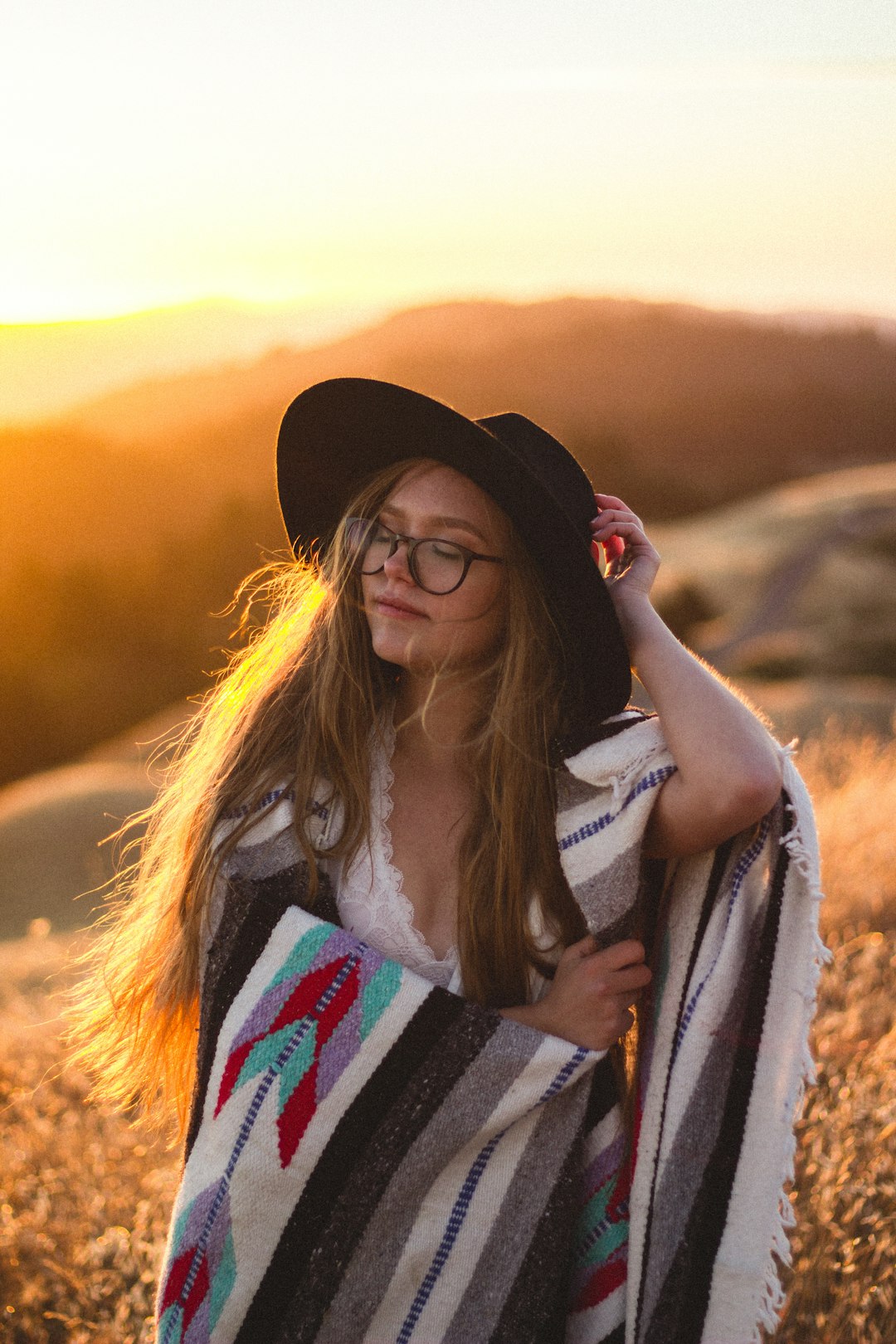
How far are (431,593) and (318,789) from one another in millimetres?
444

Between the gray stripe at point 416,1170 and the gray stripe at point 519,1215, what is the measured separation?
0.13m

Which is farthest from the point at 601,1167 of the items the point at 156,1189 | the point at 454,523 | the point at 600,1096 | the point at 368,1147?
the point at 156,1189

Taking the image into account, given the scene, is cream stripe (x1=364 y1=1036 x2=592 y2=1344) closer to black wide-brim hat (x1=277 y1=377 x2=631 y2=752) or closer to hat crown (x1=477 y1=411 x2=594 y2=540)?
black wide-brim hat (x1=277 y1=377 x2=631 y2=752)

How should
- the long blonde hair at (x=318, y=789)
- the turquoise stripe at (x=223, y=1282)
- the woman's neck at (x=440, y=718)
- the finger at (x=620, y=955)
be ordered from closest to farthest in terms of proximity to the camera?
1. the turquoise stripe at (x=223, y=1282)
2. the finger at (x=620, y=955)
3. the long blonde hair at (x=318, y=789)
4. the woman's neck at (x=440, y=718)

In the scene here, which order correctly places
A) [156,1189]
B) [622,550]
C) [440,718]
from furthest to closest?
[156,1189] → [440,718] → [622,550]

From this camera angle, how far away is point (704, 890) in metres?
2.15

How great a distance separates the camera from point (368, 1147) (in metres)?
1.96

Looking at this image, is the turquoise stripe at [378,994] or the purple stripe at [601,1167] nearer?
the turquoise stripe at [378,994]

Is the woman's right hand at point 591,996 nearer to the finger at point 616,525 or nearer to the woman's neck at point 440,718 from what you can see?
the woman's neck at point 440,718

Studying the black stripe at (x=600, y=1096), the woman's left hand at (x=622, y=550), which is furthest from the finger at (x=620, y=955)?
the woman's left hand at (x=622, y=550)

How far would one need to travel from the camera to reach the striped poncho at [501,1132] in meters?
1.95

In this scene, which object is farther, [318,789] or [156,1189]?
[156,1189]

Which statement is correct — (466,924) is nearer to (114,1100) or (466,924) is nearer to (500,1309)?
(500,1309)

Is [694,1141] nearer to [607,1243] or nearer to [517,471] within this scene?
[607,1243]
